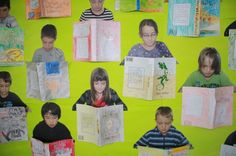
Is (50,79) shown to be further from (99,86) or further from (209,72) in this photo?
(209,72)

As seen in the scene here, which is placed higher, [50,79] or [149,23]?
[149,23]

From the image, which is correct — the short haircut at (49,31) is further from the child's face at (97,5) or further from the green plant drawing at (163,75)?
the green plant drawing at (163,75)

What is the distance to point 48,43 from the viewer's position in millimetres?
1413

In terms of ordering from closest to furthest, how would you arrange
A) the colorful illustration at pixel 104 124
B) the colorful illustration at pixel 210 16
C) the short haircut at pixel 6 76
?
the colorful illustration at pixel 210 16 < the colorful illustration at pixel 104 124 < the short haircut at pixel 6 76

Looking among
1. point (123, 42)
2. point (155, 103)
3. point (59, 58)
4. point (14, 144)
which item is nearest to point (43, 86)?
point (59, 58)

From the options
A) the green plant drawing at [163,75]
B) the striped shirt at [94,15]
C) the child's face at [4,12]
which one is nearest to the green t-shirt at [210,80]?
the green plant drawing at [163,75]

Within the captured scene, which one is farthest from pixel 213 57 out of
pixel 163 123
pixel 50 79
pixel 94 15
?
pixel 50 79

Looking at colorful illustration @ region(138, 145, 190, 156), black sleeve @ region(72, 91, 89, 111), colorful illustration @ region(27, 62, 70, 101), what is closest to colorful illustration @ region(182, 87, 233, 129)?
colorful illustration @ region(138, 145, 190, 156)

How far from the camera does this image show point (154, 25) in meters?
1.29

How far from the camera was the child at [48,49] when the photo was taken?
4.59ft

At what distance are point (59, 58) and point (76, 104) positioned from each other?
10.3 inches

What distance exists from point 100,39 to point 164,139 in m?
0.60

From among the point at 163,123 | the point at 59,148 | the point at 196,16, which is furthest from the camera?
the point at 59,148

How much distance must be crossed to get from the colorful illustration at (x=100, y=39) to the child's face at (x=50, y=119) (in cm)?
38
